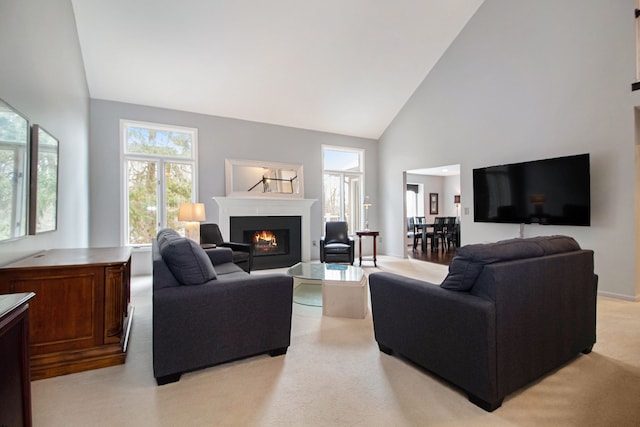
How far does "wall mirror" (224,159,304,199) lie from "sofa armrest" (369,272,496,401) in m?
4.03

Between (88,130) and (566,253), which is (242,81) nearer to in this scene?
(88,130)

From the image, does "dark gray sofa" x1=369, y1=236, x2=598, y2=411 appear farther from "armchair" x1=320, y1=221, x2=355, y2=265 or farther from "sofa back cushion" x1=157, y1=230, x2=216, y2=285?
"armchair" x1=320, y1=221, x2=355, y2=265

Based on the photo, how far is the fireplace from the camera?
5.79 meters

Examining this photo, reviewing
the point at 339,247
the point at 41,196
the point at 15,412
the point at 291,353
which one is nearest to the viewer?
the point at 15,412

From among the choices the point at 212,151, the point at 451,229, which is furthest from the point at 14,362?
the point at 451,229

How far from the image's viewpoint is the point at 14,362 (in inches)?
44.1

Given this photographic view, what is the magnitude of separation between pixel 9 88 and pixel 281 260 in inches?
183

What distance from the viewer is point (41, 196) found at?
2553 mm

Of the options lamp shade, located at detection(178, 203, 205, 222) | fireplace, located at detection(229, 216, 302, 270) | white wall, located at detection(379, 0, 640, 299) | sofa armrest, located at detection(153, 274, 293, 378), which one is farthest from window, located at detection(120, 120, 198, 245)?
white wall, located at detection(379, 0, 640, 299)

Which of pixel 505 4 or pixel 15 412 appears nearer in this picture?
pixel 15 412

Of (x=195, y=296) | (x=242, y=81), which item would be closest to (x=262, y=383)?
(x=195, y=296)

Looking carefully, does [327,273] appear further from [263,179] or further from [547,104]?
[547,104]

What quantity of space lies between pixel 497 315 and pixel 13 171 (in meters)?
3.19

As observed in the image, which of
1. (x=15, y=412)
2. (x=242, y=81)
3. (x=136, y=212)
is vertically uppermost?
(x=242, y=81)
